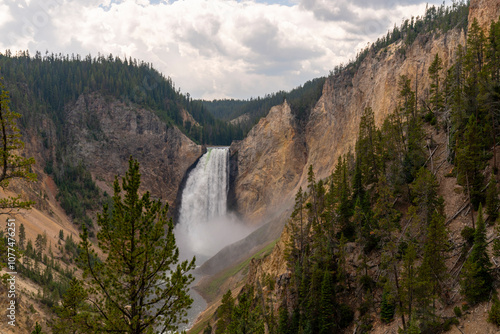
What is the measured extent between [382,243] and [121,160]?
10460cm

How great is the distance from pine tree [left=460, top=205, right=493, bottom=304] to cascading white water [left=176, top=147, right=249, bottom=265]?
240ft

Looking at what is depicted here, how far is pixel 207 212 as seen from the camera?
106m

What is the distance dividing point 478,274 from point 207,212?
89810 mm

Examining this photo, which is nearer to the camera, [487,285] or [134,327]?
[134,327]

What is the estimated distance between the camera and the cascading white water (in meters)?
95.2

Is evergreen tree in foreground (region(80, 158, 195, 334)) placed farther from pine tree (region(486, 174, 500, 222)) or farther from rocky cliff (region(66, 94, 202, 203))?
rocky cliff (region(66, 94, 202, 203))

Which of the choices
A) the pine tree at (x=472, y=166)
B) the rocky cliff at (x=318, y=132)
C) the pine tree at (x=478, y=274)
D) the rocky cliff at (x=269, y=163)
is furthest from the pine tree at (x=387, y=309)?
the rocky cliff at (x=269, y=163)

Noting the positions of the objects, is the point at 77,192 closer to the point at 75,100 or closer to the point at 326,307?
the point at 75,100

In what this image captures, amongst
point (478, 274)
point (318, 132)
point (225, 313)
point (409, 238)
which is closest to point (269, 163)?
point (318, 132)

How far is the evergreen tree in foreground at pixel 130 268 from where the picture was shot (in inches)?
445

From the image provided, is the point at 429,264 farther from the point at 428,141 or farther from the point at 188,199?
the point at 188,199

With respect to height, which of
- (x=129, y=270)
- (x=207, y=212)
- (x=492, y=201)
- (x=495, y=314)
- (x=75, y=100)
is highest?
(x=75, y=100)

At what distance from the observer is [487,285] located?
21484 millimetres

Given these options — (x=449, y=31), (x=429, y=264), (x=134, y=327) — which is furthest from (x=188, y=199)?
(x=134, y=327)
